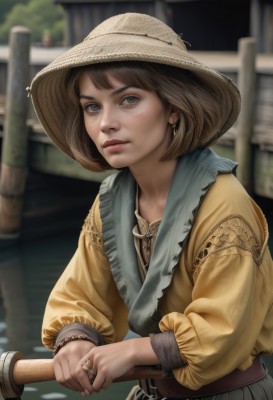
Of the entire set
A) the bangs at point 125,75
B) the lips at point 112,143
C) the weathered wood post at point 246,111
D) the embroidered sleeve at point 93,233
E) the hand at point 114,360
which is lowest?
the weathered wood post at point 246,111

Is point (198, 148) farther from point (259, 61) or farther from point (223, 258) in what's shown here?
point (259, 61)

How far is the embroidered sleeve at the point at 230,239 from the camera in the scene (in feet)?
9.12

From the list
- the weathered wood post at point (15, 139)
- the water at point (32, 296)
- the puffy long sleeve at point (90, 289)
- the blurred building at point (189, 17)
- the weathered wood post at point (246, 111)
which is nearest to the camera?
the puffy long sleeve at point (90, 289)

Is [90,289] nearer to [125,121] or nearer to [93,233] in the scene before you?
[93,233]

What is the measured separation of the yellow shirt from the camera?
2.74 metres

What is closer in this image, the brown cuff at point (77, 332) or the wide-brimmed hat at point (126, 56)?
the wide-brimmed hat at point (126, 56)

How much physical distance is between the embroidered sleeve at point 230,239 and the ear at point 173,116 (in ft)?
1.00

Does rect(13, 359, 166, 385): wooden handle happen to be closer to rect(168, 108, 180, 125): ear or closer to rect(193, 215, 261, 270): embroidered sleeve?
rect(193, 215, 261, 270): embroidered sleeve

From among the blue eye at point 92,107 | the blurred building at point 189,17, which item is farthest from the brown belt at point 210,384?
the blurred building at point 189,17

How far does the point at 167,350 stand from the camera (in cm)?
277

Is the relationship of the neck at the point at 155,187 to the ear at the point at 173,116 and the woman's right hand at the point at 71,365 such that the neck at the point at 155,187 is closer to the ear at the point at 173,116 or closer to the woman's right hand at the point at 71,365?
the ear at the point at 173,116

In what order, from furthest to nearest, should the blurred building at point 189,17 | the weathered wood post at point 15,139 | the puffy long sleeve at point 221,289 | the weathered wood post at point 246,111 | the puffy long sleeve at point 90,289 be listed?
the blurred building at point 189,17, the weathered wood post at point 15,139, the weathered wood post at point 246,111, the puffy long sleeve at point 90,289, the puffy long sleeve at point 221,289

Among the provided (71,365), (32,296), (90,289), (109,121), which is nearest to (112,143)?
(109,121)

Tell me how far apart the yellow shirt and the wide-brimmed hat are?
240 mm
